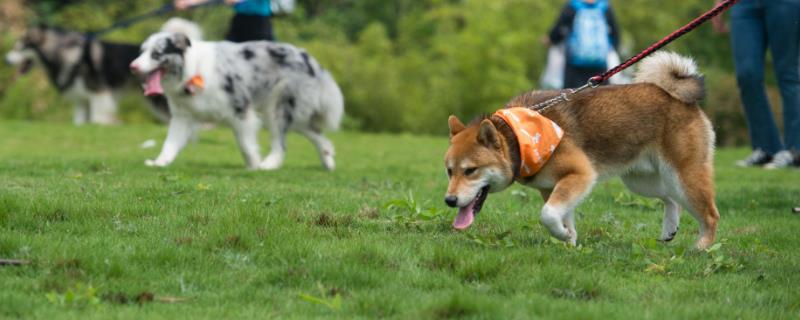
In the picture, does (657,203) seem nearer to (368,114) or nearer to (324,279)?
(324,279)

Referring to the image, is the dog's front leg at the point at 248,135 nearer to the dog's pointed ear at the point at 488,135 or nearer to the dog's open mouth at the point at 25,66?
the dog's pointed ear at the point at 488,135

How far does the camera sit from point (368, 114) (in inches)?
895

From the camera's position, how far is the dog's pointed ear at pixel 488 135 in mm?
5824

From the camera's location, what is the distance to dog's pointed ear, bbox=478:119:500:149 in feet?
19.1

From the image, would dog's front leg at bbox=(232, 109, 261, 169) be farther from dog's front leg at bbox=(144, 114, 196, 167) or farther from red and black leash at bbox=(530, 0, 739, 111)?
red and black leash at bbox=(530, 0, 739, 111)

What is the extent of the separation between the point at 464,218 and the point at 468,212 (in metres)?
0.05

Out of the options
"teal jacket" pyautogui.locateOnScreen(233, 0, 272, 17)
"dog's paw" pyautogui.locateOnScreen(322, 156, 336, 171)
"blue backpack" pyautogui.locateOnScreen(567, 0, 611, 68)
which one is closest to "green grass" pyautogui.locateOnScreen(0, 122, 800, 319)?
"dog's paw" pyautogui.locateOnScreen(322, 156, 336, 171)

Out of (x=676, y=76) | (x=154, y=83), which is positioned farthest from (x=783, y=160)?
(x=154, y=83)

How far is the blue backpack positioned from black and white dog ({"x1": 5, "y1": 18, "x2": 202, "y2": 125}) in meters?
8.75

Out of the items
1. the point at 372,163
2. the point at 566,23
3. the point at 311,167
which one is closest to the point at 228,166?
the point at 311,167

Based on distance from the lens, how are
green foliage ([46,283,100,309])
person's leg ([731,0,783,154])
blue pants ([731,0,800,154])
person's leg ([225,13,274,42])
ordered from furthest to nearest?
person's leg ([225,13,274,42]) → person's leg ([731,0,783,154]) → blue pants ([731,0,800,154]) → green foliage ([46,283,100,309])

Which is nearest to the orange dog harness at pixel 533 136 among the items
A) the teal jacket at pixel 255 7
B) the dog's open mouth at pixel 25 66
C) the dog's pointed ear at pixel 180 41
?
the dog's pointed ear at pixel 180 41

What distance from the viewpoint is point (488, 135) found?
5891 millimetres

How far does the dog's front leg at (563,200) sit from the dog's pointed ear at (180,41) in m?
5.38
